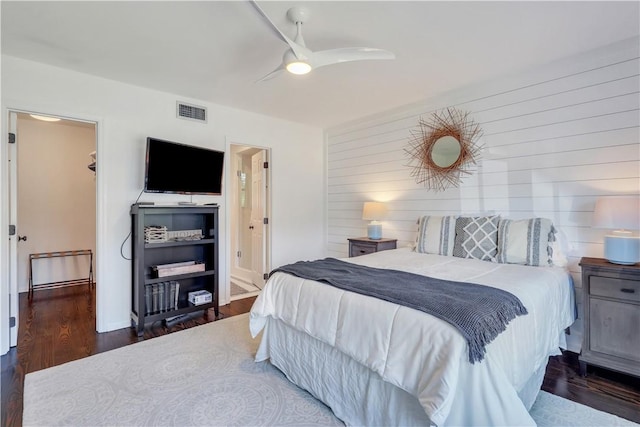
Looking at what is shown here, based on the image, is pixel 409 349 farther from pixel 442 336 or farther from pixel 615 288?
pixel 615 288

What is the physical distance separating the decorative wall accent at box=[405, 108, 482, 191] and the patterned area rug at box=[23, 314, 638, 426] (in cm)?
220

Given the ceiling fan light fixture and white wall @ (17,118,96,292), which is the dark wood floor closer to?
white wall @ (17,118,96,292)

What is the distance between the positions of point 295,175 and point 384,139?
144 cm

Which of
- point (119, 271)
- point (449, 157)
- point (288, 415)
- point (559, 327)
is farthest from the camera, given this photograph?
point (449, 157)

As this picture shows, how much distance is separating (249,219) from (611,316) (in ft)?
15.0

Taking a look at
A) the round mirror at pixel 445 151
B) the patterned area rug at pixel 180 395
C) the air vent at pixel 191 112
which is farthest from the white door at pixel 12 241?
the round mirror at pixel 445 151

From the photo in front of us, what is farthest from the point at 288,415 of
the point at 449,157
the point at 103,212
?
the point at 449,157

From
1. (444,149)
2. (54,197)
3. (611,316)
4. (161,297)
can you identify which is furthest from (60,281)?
(611,316)

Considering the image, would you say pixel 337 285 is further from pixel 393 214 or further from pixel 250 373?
pixel 393 214

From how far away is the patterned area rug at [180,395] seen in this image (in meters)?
1.84

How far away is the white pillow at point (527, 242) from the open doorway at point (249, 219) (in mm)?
2985

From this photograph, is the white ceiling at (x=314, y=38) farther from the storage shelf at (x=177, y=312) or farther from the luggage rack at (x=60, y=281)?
the luggage rack at (x=60, y=281)

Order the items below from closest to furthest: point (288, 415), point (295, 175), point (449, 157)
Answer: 1. point (288, 415)
2. point (449, 157)
3. point (295, 175)

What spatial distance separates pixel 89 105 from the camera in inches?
121
